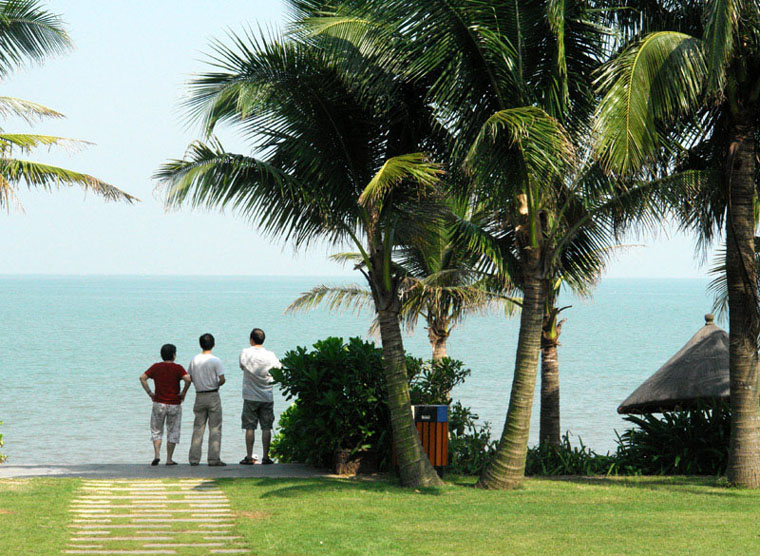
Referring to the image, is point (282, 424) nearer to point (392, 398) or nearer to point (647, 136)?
point (392, 398)

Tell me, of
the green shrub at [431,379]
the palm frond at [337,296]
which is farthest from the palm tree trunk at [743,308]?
the palm frond at [337,296]

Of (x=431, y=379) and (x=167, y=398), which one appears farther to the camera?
(x=431, y=379)

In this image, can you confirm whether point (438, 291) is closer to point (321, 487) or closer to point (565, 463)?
point (565, 463)

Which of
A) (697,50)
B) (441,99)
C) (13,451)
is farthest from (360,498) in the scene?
(13,451)

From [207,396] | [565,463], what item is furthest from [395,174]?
[565,463]

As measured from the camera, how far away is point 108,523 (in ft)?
27.2

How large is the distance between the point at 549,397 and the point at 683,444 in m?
3.24

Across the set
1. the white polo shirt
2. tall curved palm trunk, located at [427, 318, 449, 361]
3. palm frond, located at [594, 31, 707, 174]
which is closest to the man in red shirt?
the white polo shirt

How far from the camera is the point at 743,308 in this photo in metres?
11.0

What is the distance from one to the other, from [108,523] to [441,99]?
221 inches

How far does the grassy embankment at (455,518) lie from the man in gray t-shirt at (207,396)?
171cm

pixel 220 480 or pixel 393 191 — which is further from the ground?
pixel 393 191

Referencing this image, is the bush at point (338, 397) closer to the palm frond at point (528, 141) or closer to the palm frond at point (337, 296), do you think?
the palm frond at point (528, 141)

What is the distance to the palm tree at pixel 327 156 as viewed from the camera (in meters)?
10.5
